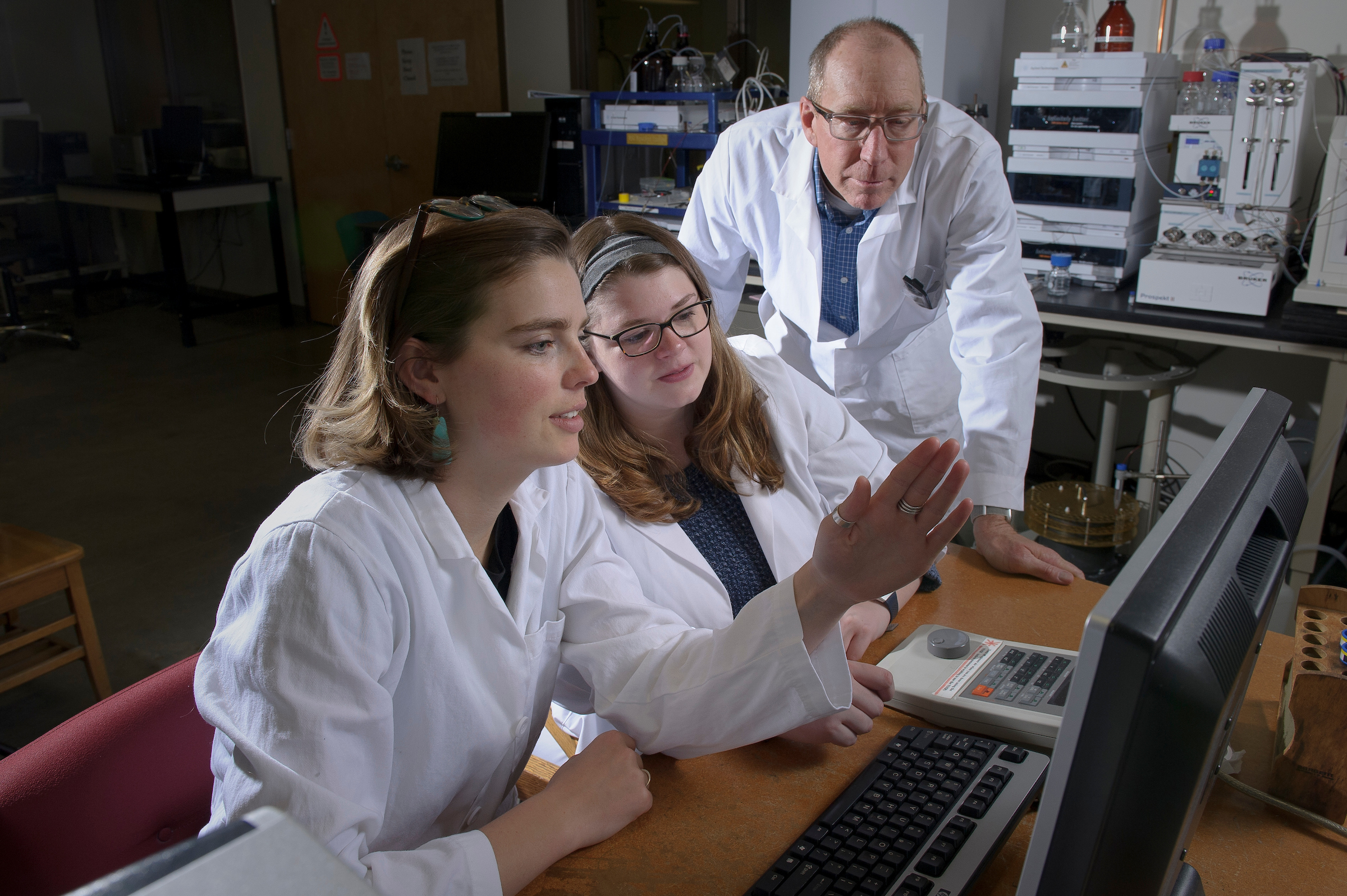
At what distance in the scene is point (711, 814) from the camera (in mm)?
860

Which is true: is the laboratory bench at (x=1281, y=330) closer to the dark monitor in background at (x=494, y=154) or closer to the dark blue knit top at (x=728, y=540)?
the dark blue knit top at (x=728, y=540)

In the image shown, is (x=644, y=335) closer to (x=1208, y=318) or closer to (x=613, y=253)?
(x=613, y=253)

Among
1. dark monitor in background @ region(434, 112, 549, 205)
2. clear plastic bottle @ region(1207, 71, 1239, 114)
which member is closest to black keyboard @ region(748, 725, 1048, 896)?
clear plastic bottle @ region(1207, 71, 1239, 114)

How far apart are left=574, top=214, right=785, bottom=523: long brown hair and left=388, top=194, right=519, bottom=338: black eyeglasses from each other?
11.8 inches

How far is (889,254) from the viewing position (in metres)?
1.88

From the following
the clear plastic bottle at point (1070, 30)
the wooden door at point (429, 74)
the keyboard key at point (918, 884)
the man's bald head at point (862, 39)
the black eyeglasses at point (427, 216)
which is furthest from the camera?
the wooden door at point (429, 74)

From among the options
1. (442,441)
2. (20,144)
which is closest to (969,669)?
(442,441)

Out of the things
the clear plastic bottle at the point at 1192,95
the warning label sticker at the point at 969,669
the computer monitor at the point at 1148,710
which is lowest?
the warning label sticker at the point at 969,669

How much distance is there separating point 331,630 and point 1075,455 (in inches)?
124

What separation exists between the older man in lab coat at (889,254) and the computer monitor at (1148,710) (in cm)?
76

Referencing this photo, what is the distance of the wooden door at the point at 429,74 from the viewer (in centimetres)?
451

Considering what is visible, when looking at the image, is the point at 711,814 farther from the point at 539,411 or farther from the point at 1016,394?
the point at 1016,394

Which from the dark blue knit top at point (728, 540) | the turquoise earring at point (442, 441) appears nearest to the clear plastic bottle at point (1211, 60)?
the dark blue knit top at point (728, 540)

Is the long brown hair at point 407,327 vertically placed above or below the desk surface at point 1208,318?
above
